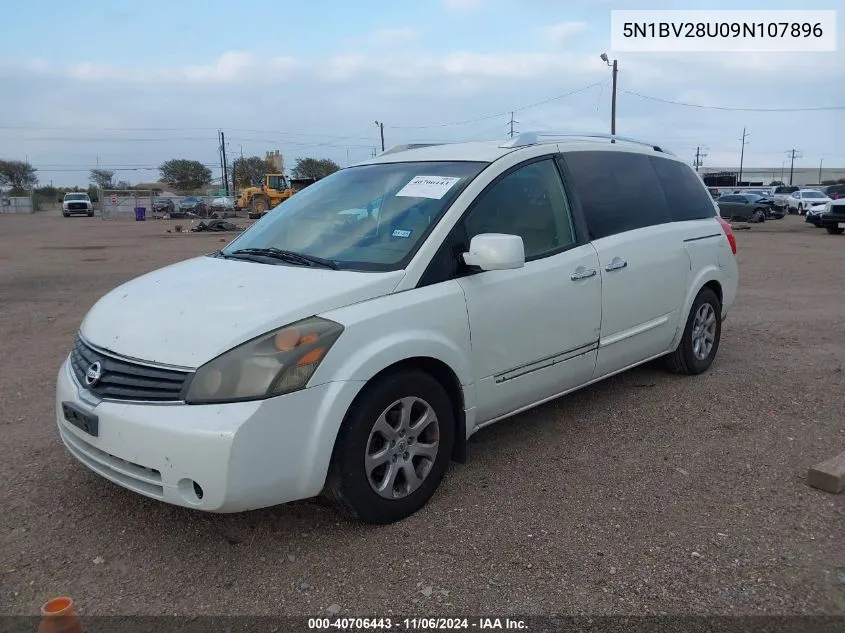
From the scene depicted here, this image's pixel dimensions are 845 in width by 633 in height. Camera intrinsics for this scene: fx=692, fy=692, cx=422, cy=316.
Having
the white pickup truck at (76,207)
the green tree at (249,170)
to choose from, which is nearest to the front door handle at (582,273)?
the white pickup truck at (76,207)

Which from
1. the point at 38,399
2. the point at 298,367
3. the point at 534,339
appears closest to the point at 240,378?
the point at 298,367

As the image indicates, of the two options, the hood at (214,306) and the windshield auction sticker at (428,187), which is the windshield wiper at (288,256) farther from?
the windshield auction sticker at (428,187)

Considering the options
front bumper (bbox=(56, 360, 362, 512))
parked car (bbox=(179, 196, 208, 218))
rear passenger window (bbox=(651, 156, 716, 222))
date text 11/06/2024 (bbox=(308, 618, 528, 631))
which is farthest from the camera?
parked car (bbox=(179, 196, 208, 218))

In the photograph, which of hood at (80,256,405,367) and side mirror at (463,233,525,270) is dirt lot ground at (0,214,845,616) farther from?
side mirror at (463,233,525,270)

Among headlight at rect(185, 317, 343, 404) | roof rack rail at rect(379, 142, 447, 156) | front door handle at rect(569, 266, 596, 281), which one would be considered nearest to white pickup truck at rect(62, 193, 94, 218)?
roof rack rail at rect(379, 142, 447, 156)

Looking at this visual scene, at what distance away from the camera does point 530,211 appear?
4.00 m

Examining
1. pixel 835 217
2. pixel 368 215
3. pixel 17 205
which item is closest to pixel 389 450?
pixel 368 215

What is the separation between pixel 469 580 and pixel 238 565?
981mm

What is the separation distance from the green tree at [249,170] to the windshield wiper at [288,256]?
91173mm

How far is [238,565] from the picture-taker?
2.94m

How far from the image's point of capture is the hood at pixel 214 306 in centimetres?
286

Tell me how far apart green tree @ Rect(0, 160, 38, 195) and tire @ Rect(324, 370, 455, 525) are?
323ft

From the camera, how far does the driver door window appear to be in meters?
3.73

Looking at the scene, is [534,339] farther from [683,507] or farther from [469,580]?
[469,580]
